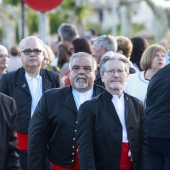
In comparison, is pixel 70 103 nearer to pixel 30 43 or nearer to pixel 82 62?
pixel 82 62

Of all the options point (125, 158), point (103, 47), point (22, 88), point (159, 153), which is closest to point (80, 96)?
point (125, 158)

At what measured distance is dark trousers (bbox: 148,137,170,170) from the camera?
9289mm

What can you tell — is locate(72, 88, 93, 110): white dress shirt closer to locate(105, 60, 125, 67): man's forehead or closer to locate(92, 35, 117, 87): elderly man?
locate(105, 60, 125, 67): man's forehead

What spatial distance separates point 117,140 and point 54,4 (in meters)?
5.93

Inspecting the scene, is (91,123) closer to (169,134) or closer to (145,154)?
(145,154)

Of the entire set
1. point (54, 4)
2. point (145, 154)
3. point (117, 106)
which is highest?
point (54, 4)

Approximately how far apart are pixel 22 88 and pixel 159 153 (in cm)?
184

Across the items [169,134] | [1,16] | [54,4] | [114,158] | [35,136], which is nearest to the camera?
[114,158]

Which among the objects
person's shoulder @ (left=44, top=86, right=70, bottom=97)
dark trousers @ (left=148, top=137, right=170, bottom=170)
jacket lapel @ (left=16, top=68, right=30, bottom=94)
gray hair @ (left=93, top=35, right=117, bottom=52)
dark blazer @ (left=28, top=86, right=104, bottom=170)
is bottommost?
dark trousers @ (left=148, top=137, right=170, bottom=170)

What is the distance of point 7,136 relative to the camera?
6984 millimetres

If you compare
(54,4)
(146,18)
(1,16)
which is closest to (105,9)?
(146,18)

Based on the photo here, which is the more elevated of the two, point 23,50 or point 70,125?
point 23,50

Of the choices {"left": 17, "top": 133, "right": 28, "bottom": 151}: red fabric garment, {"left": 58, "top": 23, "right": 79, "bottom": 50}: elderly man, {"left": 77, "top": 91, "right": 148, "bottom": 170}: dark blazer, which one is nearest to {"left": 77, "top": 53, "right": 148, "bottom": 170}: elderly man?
{"left": 77, "top": 91, "right": 148, "bottom": 170}: dark blazer

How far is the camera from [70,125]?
8445 mm
